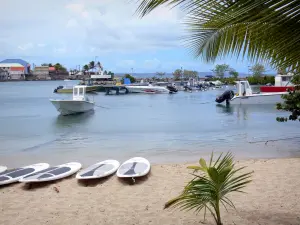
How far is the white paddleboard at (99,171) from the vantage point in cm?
921

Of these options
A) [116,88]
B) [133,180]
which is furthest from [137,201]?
[116,88]

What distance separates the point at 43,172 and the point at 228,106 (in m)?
34.5

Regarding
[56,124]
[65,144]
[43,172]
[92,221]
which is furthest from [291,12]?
[56,124]

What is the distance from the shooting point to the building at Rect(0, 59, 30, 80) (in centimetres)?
18612

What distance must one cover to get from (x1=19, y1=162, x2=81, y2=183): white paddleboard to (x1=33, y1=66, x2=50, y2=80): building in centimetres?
18811

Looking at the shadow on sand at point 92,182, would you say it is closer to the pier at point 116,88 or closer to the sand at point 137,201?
the sand at point 137,201

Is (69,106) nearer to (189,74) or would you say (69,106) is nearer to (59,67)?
(189,74)

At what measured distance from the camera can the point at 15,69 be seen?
186875 millimetres

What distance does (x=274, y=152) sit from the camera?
570 inches

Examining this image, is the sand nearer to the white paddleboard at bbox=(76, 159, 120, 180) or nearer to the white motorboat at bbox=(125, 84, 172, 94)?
the white paddleboard at bbox=(76, 159, 120, 180)

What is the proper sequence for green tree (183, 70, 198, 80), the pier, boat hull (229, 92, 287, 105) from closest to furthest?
boat hull (229, 92, 287, 105), the pier, green tree (183, 70, 198, 80)

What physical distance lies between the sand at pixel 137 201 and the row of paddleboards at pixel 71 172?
18 centimetres

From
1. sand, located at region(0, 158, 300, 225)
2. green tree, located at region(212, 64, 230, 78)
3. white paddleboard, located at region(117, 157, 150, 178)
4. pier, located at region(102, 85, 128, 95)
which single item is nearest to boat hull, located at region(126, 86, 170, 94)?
pier, located at region(102, 85, 128, 95)

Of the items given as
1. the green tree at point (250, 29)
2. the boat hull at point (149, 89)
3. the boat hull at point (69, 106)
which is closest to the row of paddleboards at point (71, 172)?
the green tree at point (250, 29)
